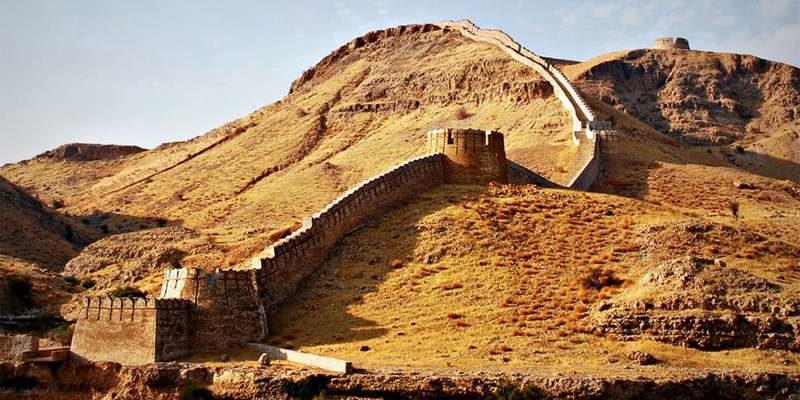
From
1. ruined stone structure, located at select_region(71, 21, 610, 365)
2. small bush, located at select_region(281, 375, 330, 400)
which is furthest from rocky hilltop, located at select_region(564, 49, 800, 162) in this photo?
small bush, located at select_region(281, 375, 330, 400)

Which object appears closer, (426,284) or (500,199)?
(426,284)

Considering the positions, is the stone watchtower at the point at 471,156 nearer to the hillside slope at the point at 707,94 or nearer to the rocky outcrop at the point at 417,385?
the rocky outcrop at the point at 417,385

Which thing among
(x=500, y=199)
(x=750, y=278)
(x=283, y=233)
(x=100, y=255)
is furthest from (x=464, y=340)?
(x=100, y=255)

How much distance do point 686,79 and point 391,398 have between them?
8393cm

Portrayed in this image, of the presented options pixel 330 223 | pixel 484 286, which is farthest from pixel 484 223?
pixel 330 223

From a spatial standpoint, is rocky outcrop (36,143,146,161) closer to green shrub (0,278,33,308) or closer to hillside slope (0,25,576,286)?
hillside slope (0,25,576,286)

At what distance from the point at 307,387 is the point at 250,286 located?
238 inches

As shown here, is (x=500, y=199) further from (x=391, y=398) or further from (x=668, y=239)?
(x=391, y=398)

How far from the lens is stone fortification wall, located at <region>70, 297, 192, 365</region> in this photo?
26.2 metres

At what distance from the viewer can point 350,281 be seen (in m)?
31.4

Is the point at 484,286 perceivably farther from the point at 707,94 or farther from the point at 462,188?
the point at 707,94

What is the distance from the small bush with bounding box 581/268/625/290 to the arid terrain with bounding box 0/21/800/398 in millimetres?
108

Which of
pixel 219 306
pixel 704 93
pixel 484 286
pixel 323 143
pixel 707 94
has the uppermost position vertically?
pixel 704 93

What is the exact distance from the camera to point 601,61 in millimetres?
104375
